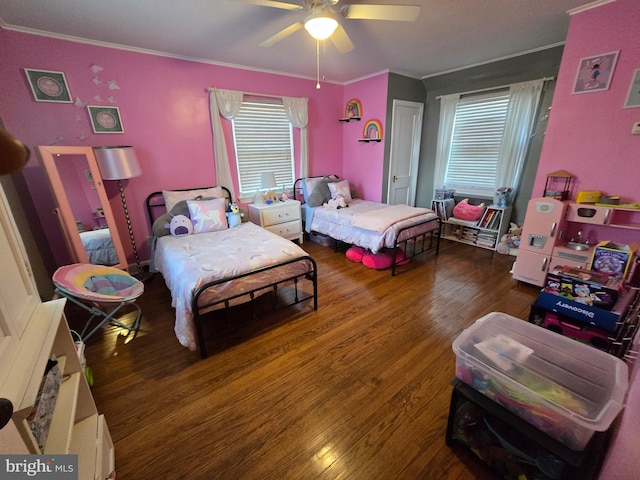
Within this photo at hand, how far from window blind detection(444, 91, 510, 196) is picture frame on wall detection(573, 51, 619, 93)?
1366mm

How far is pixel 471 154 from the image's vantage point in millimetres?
4238

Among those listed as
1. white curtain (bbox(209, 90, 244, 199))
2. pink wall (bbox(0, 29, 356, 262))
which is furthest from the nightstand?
pink wall (bbox(0, 29, 356, 262))

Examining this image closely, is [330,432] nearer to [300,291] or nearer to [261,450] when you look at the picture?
[261,450]

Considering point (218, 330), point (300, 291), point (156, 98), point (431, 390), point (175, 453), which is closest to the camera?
point (175, 453)

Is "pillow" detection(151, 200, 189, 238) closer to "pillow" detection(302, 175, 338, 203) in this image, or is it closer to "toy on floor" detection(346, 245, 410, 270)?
"pillow" detection(302, 175, 338, 203)

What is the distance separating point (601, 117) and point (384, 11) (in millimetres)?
2252

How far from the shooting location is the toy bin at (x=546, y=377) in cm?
101

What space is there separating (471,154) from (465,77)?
114 centimetres

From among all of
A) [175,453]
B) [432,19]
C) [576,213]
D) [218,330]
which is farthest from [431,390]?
[432,19]

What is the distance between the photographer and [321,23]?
1.83 meters

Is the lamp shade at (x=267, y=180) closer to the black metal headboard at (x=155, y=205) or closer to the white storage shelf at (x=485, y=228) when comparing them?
the black metal headboard at (x=155, y=205)

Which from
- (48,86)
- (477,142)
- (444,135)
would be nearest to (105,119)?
(48,86)

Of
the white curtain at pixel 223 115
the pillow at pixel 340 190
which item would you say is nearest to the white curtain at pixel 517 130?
the pillow at pixel 340 190

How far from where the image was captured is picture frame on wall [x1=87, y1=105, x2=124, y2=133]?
2838mm
